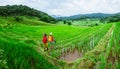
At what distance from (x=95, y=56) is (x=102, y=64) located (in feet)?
2.61

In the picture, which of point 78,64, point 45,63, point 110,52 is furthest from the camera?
point 110,52

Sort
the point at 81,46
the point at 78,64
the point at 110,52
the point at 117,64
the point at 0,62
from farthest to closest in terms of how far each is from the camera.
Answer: the point at 81,46 → the point at 110,52 → the point at 117,64 → the point at 78,64 → the point at 0,62

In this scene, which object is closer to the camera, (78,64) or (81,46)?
(78,64)

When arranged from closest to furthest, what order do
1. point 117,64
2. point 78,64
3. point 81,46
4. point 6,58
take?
1. point 6,58
2. point 78,64
3. point 117,64
4. point 81,46

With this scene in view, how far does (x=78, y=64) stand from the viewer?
30.7ft

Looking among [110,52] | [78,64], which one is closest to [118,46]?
[110,52]

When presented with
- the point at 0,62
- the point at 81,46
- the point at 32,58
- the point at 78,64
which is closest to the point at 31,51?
the point at 32,58

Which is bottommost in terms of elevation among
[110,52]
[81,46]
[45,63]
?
[81,46]

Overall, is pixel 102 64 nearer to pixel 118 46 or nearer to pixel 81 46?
pixel 118 46

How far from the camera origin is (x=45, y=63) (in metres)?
5.96

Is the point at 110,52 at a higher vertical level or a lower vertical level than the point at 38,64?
lower

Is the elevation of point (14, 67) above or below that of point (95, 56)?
above

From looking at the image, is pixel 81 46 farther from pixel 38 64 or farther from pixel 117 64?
pixel 38 64

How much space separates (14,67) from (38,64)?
467mm
